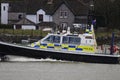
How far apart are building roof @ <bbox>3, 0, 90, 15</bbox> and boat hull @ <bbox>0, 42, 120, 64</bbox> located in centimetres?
4622

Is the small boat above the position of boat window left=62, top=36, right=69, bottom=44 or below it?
below

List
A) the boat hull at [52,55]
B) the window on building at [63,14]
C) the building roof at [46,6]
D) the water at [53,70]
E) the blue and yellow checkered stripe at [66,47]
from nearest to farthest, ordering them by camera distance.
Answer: the water at [53,70] → the boat hull at [52,55] → the blue and yellow checkered stripe at [66,47] → the window on building at [63,14] → the building roof at [46,6]

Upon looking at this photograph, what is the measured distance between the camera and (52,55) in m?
38.9

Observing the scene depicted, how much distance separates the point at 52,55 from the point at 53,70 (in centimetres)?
589

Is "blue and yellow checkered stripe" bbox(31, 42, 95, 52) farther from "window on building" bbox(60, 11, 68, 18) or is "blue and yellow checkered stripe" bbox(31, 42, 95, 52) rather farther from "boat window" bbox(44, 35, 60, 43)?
"window on building" bbox(60, 11, 68, 18)

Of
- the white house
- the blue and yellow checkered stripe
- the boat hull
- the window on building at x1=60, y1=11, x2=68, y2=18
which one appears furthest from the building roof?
the boat hull

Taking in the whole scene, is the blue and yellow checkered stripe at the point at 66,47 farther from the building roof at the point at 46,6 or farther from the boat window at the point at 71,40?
the building roof at the point at 46,6

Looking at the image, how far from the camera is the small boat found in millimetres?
38688

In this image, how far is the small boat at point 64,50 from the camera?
1523 inches

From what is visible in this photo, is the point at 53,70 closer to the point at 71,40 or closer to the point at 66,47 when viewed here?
the point at 66,47

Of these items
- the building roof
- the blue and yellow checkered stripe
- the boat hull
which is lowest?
the boat hull

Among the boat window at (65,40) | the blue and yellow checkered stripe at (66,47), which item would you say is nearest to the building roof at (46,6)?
the blue and yellow checkered stripe at (66,47)

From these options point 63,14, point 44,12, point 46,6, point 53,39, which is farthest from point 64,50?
point 46,6

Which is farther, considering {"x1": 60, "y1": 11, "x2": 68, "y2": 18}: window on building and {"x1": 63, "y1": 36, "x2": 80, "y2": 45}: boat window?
{"x1": 60, "y1": 11, "x2": 68, "y2": 18}: window on building
